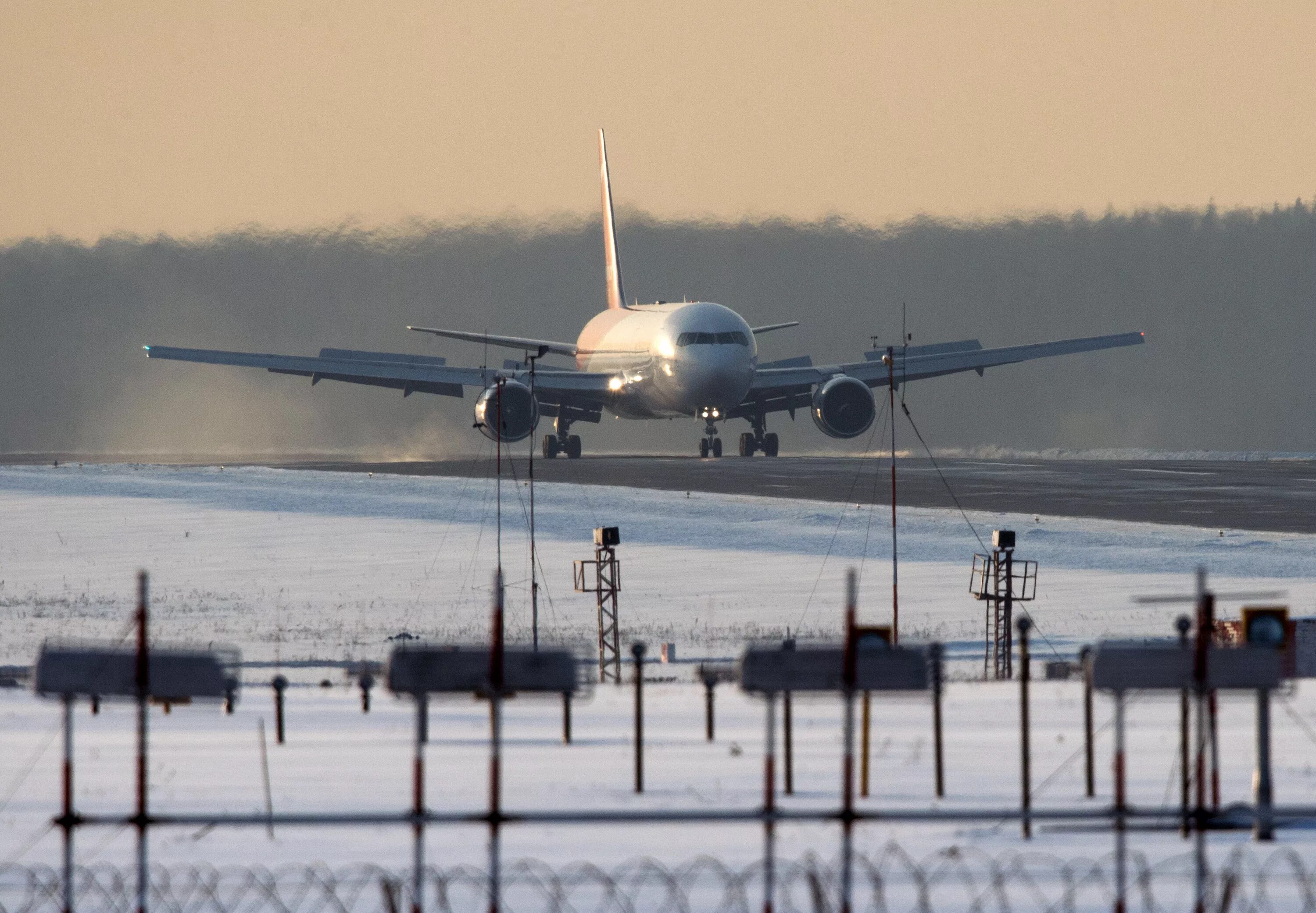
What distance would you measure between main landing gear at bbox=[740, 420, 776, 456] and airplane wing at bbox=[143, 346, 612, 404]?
5828 millimetres

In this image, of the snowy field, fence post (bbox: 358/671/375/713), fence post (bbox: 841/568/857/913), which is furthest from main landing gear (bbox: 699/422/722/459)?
fence post (bbox: 841/568/857/913)

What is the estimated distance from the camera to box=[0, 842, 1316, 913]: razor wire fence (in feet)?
36.4

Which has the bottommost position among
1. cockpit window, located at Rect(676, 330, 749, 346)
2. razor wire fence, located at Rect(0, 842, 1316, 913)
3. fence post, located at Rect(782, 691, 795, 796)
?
razor wire fence, located at Rect(0, 842, 1316, 913)

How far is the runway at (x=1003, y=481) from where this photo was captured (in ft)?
150

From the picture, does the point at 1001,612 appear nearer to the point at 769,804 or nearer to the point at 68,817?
the point at 769,804

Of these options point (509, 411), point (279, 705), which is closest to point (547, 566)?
point (279, 705)

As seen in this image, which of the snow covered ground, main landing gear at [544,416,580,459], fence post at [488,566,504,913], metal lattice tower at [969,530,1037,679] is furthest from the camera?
main landing gear at [544,416,580,459]

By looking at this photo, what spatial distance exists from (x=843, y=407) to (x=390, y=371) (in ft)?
53.7

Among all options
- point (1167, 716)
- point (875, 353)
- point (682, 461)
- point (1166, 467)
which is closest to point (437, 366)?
point (682, 461)

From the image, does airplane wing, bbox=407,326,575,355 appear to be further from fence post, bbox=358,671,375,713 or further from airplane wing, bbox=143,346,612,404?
fence post, bbox=358,671,375,713

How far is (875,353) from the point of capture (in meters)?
73.8

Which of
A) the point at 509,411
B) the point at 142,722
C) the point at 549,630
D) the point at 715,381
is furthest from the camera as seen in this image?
the point at 715,381

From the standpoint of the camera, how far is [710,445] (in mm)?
69250

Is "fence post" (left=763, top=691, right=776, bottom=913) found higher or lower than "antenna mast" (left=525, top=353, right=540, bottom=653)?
lower
